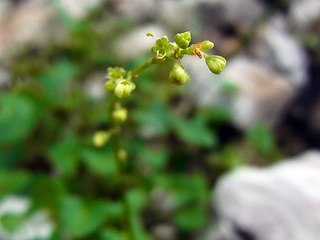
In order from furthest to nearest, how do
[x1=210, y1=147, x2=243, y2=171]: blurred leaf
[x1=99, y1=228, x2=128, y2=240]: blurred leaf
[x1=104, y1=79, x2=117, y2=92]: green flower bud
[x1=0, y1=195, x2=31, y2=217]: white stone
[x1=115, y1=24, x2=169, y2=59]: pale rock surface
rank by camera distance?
[x1=115, y1=24, x2=169, y2=59]: pale rock surface → [x1=210, y1=147, x2=243, y2=171]: blurred leaf → [x1=0, y1=195, x2=31, y2=217]: white stone → [x1=99, y1=228, x2=128, y2=240]: blurred leaf → [x1=104, y1=79, x2=117, y2=92]: green flower bud

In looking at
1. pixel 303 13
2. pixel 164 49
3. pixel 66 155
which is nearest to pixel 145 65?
pixel 164 49

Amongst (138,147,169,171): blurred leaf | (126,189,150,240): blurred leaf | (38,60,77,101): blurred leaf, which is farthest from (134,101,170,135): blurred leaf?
(38,60,77,101): blurred leaf

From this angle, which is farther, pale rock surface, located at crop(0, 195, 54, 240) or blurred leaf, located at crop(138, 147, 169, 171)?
blurred leaf, located at crop(138, 147, 169, 171)

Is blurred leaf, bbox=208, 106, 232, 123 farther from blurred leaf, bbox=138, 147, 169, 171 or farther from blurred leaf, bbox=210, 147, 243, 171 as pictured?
blurred leaf, bbox=138, 147, 169, 171

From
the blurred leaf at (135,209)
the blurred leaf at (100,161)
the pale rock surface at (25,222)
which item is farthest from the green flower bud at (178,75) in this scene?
the pale rock surface at (25,222)

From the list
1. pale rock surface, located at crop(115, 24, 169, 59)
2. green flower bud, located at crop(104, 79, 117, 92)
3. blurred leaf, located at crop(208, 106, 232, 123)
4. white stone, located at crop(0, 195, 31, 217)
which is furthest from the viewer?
pale rock surface, located at crop(115, 24, 169, 59)

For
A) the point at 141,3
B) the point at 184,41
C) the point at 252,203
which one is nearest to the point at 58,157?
the point at 252,203
